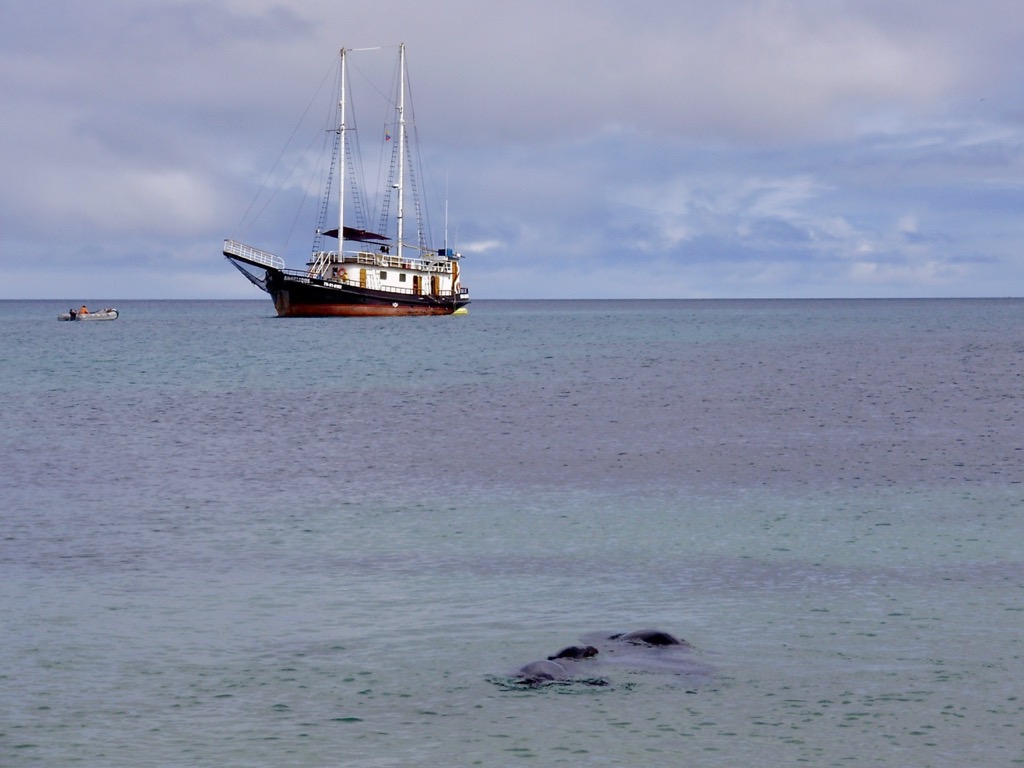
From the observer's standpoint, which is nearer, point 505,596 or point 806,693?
point 806,693

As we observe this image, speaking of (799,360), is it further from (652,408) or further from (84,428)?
(84,428)

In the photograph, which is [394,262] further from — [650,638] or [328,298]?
[650,638]

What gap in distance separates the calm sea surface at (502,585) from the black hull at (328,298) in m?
65.9

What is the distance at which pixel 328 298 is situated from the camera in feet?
351

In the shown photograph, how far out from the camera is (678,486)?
1011 inches

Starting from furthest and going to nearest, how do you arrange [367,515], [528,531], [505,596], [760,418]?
1. [760,418]
2. [367,515]
3. [528,531]
4. [505,596]

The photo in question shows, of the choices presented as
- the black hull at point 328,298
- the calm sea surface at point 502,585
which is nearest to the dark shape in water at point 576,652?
the calm sea surface at point 502,585

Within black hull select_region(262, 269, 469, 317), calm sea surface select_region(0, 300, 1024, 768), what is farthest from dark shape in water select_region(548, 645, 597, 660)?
black hull select_region(262, 269, 469, 317)

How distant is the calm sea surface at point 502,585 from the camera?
11.1m

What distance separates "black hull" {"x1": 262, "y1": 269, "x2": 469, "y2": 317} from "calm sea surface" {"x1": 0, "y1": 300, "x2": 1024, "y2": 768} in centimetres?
6593

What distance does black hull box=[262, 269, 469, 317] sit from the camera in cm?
10681

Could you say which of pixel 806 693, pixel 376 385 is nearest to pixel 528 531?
pixel 806 693

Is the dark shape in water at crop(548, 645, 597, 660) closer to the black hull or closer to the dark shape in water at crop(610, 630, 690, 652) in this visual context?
the dark shape in water at crop(610, 630, 690, 652)

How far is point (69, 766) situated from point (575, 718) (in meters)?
4.32
